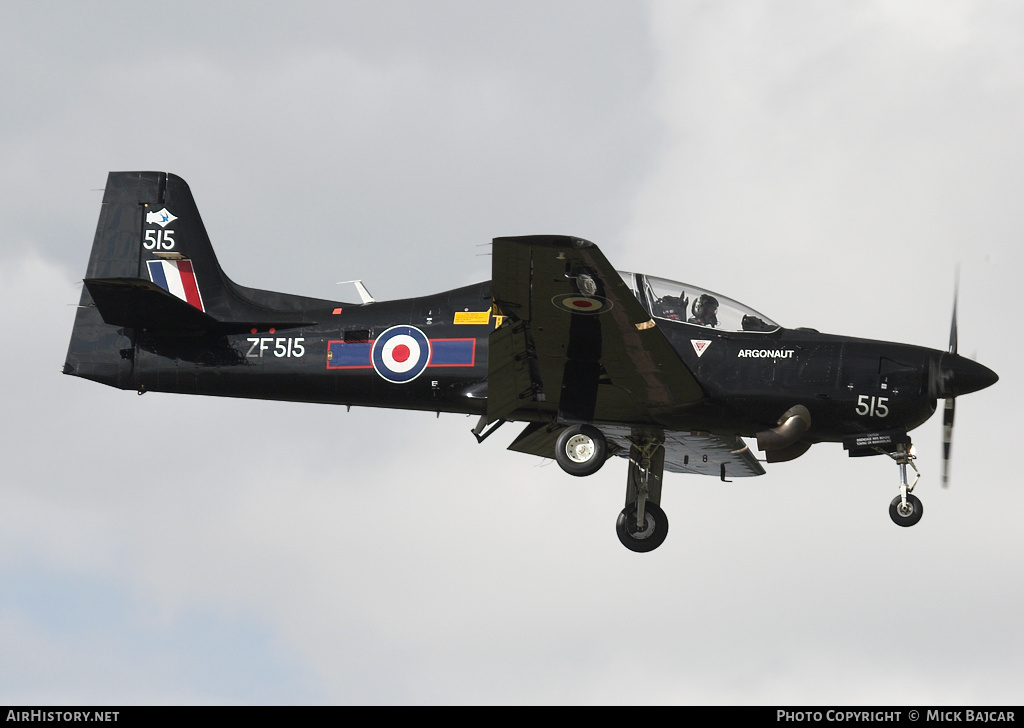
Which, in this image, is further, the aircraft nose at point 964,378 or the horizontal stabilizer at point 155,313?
the horizontal stabilizer at point 155,313

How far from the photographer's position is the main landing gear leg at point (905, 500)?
1698cm

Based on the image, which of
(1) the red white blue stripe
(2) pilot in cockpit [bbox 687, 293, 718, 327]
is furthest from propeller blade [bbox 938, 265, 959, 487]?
(1) the red white blue stripe

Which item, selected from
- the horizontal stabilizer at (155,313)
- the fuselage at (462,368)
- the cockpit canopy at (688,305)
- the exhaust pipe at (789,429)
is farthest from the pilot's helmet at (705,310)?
the horizontal stabilizer at (155,313)

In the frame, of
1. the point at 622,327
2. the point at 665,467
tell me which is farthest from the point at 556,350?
the point at 665,467

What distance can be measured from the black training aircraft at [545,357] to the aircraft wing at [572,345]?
0.07 feet

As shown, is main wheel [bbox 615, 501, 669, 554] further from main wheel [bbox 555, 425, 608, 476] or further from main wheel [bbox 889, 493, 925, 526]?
A: main wheel [bbox 889, 493, 925, 526]

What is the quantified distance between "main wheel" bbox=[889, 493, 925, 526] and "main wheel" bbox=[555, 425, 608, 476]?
3.60 m

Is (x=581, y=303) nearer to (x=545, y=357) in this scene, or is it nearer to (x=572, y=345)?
(x=572, y=345)

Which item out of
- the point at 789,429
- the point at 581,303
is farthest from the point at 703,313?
the point at 581,303

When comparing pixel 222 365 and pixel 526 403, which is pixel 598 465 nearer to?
pixel 526 403

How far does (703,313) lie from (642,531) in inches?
129

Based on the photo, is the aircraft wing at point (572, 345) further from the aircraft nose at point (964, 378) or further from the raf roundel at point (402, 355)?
the aircraft nose at point (964, 378)

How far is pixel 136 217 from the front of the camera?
2025 centimetres
